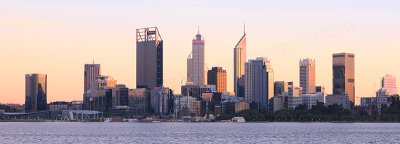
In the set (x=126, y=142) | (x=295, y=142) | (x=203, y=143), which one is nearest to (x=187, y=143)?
(x=203, y=143)

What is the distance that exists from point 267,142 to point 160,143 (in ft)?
81.6

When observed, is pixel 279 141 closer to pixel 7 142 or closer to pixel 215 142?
pixel 215 142

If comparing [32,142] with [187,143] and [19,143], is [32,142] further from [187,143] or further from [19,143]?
[187,143]

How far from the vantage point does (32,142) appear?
162375 mm

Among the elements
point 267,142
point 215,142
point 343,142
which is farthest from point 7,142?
point 343,142

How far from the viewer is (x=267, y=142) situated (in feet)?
534

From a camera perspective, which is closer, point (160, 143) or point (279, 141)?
point (160, 143)

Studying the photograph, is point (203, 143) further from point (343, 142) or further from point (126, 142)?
point (343, 142)

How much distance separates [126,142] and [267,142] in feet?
105

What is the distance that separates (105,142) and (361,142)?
58449 mm

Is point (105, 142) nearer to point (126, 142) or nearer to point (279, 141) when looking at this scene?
point (126, 142)

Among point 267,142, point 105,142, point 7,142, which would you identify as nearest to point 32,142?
point 7,142

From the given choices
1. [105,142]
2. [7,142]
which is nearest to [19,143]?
[7,142]

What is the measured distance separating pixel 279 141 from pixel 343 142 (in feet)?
48.0
